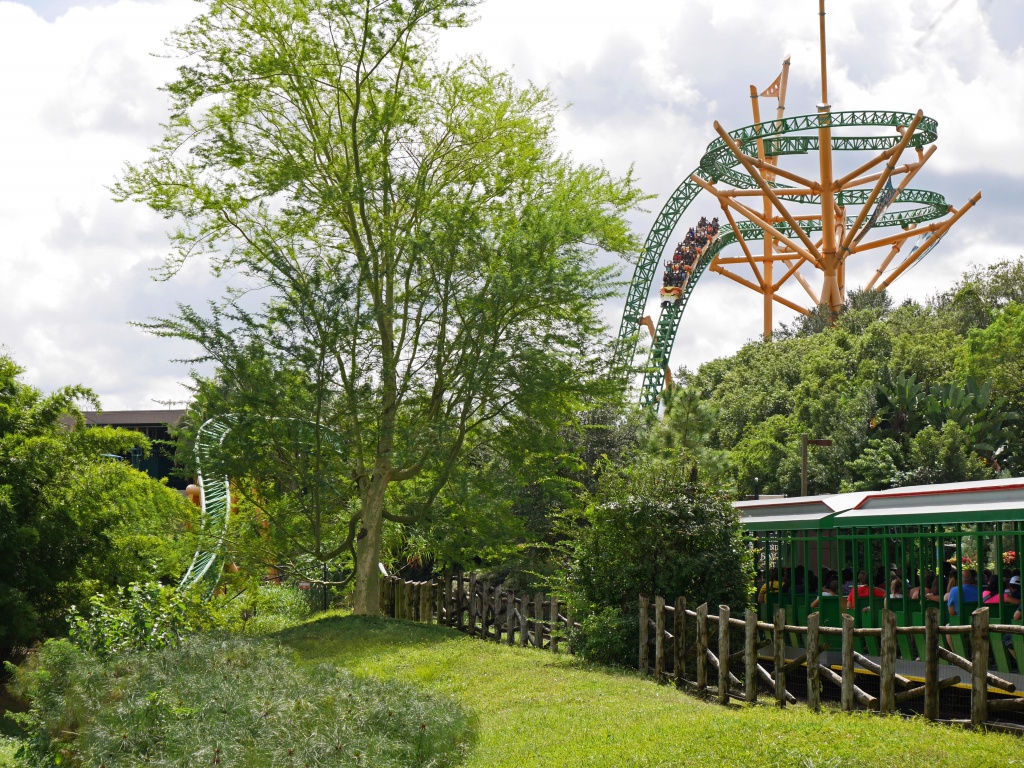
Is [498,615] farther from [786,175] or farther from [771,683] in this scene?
[786,175]

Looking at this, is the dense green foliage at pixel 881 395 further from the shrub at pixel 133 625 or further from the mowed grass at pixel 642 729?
the shrub at pixel 133 625

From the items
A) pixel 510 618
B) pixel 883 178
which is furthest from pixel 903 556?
pixel 883 178

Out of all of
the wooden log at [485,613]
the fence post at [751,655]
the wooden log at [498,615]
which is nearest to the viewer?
the fence post at [751,655]

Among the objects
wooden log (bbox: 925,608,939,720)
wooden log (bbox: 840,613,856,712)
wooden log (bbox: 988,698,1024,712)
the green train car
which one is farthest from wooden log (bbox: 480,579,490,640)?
wooden log (bbox: 988,698,1024,712)

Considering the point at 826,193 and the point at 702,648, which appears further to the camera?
the point at 826,193

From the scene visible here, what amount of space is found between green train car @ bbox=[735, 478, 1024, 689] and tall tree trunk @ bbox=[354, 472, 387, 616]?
817 cm

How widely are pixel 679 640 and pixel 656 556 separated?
2.33 metres

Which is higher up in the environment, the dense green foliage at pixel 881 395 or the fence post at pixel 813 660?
the dense green foliage at pixel 881 395

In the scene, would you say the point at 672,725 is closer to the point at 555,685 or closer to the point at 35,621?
the point at 555,685

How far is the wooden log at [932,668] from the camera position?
34.0 ft

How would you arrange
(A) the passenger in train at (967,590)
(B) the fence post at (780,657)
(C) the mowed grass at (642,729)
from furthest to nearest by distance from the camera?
(A) the passenger in train at (967,590)
(B) the fence post at (780,657)
(C) the mowed grass at (642,729)

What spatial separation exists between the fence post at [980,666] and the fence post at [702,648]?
147 inches

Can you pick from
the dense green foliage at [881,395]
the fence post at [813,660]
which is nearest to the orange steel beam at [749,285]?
the dense green foliage at [881,395]

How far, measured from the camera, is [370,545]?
22.2 m
